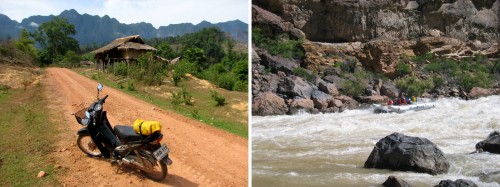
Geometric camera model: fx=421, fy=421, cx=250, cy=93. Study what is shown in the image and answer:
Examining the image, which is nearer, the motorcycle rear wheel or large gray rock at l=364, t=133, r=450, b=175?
the motorcycle rear wheel

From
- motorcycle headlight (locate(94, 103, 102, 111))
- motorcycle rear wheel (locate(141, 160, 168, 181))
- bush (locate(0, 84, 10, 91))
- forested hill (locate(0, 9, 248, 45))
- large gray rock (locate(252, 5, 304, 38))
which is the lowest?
motorcycle rear wheel (locate(141, 160, 168, 181))


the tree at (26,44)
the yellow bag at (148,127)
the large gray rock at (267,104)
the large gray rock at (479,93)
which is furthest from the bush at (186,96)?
the large gray rock at (479,93)

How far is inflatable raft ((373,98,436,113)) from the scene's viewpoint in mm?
3101

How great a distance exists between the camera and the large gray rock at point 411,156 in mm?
1858

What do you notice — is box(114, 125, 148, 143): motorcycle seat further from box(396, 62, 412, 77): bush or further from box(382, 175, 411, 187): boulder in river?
box(396, 62, 412, 77): bush

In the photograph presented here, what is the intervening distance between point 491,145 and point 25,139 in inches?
84.7

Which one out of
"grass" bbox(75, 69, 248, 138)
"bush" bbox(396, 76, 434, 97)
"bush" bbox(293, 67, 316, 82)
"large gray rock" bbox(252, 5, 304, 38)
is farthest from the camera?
"bush" bbox(293, 67, 316, 82)

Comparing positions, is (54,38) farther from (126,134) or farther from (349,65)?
(349,65)

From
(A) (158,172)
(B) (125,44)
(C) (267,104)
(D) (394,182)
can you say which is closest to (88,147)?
(A) (158,172)

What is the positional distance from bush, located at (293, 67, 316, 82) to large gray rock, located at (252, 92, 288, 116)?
38.9 inches

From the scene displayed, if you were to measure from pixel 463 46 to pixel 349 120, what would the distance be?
9.25 ft

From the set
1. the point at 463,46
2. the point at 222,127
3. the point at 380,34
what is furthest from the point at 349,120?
the point at 380,34

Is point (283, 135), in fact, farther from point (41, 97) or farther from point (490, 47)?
point (490, 47)

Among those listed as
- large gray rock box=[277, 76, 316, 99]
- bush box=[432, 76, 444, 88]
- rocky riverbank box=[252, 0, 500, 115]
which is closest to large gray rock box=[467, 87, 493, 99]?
rocky riverbank box=[252, 0, 500, 115]
